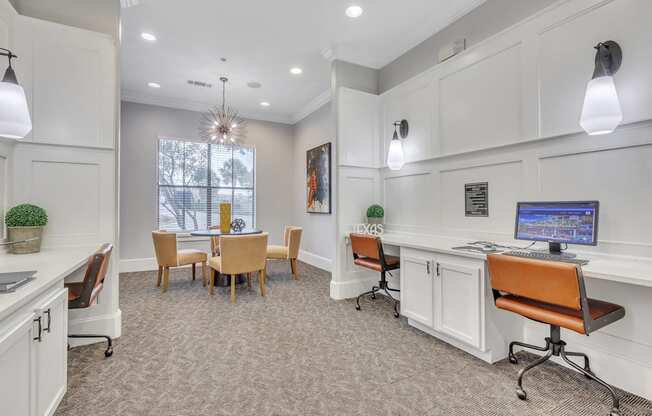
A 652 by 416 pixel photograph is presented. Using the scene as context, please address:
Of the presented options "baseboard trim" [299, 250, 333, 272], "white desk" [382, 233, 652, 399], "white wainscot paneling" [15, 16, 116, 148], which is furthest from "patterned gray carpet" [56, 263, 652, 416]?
"baseboard trim" [299, 250, 333, 272]

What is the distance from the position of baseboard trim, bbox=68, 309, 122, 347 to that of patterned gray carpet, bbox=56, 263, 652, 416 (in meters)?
0.09

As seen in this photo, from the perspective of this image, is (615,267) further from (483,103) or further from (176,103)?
(176,103)

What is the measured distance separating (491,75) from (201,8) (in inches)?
116

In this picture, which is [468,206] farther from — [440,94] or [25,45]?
[25,45]

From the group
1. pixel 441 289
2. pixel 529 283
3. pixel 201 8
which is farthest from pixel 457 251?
pixel 201 8

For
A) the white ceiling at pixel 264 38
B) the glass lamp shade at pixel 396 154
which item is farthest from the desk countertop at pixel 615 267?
the white ceiling at pixel 264 38

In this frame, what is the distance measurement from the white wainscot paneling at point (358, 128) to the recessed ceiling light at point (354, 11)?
0.86m

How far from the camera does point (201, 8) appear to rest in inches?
121

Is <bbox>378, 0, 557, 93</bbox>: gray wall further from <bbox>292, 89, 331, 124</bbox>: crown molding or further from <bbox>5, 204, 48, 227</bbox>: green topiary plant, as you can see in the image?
<bbox>5, 204, 48, 227</bbox>: green topiary plant

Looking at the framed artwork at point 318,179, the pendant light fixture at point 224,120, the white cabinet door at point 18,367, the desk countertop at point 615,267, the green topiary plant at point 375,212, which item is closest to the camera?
the white cabinet door at point 18,367

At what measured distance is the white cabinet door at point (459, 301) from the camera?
2.27 metres

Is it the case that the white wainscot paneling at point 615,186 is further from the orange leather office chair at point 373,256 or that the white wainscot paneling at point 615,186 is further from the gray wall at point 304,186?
the gray wall at point 304,186

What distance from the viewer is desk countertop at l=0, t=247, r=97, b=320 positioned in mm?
1192

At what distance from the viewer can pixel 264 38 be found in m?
3.61
